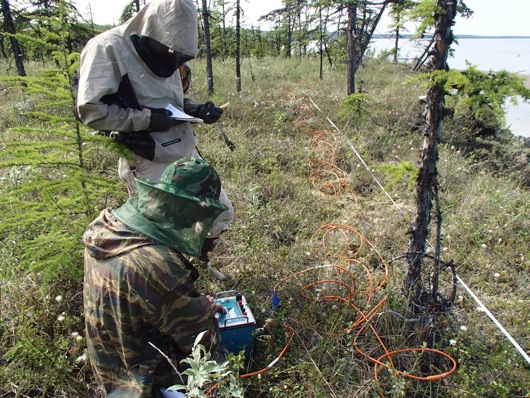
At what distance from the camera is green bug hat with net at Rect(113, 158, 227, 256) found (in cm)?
156

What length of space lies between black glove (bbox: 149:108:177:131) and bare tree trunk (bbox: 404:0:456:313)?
171cm

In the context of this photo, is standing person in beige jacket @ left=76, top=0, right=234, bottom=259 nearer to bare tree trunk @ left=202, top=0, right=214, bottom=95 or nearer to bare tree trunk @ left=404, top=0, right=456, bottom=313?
bare tree trunk @ left=404, top=0, right=456, bottom=313

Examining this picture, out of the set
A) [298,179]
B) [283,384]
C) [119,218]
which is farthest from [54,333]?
[298,179]

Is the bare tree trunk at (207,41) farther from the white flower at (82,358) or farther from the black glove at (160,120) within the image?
the white flower at (82,358)

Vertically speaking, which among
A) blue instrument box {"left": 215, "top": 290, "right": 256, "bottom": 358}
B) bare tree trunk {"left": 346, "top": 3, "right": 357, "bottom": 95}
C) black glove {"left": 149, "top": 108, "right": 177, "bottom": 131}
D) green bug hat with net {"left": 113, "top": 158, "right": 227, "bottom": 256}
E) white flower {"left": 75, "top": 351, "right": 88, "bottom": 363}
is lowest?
white flower {"left": 75, "top": 351, "right": 88, "bottom": 363}

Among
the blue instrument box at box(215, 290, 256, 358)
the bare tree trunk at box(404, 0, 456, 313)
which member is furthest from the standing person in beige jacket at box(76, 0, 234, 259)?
the bare tree trunk at box(404, 0, 456, 313)

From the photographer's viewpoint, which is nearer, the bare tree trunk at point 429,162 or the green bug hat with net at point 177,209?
the green bug hat with net at point 177,209

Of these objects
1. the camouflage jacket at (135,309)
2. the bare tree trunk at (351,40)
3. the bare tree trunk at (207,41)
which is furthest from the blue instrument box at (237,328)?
the bare tree trunk at (207,41)

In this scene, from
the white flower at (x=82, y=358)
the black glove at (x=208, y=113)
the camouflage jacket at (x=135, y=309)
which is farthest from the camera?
the black glove at (x=208, y=113)

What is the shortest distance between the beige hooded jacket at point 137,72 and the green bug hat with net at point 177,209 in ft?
3.03

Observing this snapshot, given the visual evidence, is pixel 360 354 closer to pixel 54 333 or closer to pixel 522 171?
pixel 54 333

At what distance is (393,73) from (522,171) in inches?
342

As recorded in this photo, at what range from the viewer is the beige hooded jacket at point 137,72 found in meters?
2.24

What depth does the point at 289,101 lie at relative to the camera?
26.8ft
